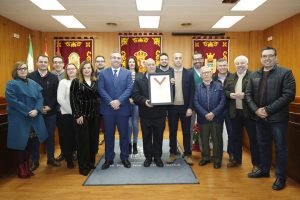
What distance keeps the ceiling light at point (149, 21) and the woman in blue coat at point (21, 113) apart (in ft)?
13.4

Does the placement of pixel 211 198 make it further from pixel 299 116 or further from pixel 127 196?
pixel 299 116

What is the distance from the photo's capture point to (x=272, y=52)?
3.09 metres

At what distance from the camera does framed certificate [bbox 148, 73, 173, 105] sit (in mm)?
3668

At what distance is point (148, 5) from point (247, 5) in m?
2.09

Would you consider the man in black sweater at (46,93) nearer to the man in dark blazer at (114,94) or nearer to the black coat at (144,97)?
the man in dark blazer at (114,94)

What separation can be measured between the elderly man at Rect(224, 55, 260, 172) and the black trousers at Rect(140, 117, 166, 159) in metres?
0.96

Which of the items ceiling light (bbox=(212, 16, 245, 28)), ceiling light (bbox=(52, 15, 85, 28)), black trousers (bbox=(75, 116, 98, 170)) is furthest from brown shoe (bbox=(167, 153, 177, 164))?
ceiling light (bbox=(52, 15, 85, 28))

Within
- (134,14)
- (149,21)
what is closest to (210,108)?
(134,14)

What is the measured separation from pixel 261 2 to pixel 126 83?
12.0 feet

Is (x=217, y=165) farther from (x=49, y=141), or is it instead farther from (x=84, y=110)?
(x=49, y=141)

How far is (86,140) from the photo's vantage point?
3.59m

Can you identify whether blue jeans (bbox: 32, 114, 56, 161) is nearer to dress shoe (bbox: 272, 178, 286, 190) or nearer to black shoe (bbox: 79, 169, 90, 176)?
black shoe (bbox: 79, 169, 90, 176)

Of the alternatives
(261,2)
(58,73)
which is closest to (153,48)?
(261,2)

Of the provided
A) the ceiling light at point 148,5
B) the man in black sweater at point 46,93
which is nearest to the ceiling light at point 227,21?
the ceiling light at point 148,5
